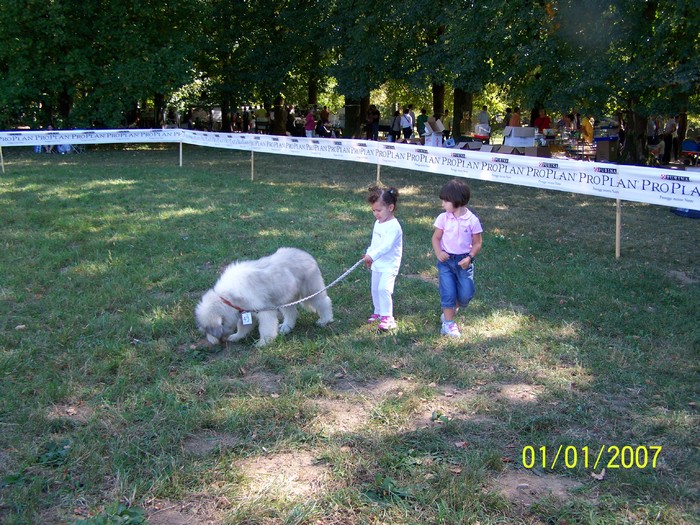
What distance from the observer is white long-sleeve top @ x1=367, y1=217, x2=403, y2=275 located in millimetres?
6016

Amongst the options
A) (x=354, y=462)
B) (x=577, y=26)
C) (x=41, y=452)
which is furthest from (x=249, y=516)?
(x=577, y=26)

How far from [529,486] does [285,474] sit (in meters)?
1.49

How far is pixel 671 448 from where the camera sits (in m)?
4.13

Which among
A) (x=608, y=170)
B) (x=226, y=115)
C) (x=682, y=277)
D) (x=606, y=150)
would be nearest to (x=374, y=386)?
(x=682, y=277)

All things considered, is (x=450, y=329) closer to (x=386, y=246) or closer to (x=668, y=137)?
(x=386, y=246)

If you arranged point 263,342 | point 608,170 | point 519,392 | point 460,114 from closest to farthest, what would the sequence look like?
point 519,392 < point 263,342 < point 608,170 < point 460,114

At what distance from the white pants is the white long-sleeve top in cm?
7

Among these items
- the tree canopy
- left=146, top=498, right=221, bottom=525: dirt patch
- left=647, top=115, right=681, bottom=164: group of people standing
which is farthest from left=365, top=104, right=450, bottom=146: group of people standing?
left=146, top=498, right=221, bottom=525: dirt patch

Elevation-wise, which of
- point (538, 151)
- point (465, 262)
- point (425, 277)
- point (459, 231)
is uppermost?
point (538, 151)

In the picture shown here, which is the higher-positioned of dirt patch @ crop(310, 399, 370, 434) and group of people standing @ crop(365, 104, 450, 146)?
group of people standing @ crop(365, 104, 450, 146)

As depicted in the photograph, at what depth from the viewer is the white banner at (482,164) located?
27.5 ft

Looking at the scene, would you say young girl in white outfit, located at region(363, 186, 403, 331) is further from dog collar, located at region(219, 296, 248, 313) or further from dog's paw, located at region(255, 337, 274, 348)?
dog collar, located at region(219, 296, 248, 313)

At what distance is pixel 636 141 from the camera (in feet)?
66.3

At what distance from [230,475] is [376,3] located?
21.7 meters
